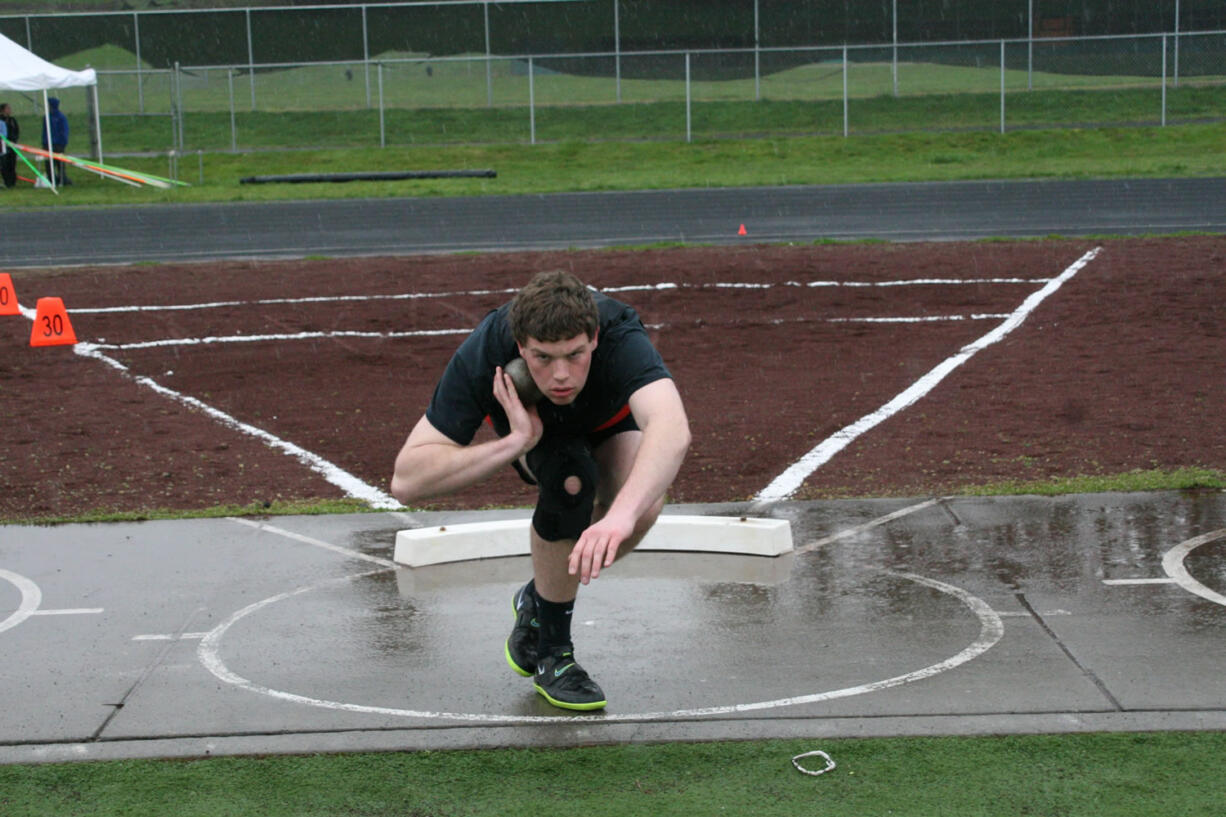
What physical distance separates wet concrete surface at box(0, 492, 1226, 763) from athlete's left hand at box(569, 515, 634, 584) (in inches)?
30.0

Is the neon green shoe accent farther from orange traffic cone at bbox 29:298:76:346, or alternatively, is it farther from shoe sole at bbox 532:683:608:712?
orange traffic cone at bbox 29:298:76:346

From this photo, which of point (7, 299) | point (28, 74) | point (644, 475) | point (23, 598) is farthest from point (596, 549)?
point (28, 74)

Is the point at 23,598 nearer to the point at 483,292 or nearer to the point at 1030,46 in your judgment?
the point at 483,292

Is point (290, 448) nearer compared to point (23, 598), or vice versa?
point (23, 598)

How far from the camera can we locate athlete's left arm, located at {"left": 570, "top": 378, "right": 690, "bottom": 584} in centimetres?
402

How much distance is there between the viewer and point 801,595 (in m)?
5.92

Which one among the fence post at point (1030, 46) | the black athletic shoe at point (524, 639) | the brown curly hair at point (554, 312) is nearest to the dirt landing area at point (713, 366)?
the black athletic shoe at point (524, 639)

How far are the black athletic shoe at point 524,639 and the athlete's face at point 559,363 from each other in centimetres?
106

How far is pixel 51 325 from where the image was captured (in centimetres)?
1218

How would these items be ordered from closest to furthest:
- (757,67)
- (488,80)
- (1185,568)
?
(1185,568) < (757,67) < (488,80)

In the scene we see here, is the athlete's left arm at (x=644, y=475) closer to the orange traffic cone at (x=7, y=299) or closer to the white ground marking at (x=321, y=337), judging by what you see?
the white ground marking at (x=321, y=337)

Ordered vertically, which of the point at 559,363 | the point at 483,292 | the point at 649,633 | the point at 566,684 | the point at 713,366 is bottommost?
the point at 649,633

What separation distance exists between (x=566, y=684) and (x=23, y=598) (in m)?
2.72

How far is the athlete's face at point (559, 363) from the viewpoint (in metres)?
4.20
